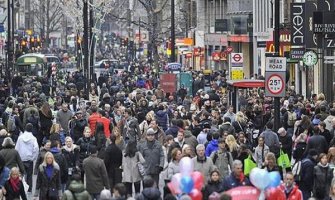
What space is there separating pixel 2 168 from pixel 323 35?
18198 mm

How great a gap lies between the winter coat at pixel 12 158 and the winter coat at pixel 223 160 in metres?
3.55

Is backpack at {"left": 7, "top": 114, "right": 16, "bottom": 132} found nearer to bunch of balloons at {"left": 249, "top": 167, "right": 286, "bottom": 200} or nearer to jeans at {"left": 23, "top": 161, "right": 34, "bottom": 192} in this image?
jeans at {"left": 23, "top": 161, "right": 34, "bottom": 192}

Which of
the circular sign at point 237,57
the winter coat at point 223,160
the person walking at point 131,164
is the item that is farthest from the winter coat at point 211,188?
the circular sign at point 237,57

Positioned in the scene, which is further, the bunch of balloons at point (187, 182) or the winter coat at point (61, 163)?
the winter coat at point (61, 163)

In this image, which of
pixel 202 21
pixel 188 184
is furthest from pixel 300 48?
pixel 202 21

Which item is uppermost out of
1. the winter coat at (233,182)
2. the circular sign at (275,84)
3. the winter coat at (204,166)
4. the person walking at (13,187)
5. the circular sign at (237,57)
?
the circular sign at (237,57)

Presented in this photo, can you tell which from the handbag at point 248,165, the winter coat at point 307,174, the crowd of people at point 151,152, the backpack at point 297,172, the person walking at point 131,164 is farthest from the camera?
the person walking at point 131,164

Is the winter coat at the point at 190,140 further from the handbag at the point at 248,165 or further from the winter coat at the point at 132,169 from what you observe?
the handbag at the point at 248,165

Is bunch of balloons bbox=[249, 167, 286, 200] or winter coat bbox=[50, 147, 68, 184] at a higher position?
bunch of balloons bbox=[249, 167, 286, 200]

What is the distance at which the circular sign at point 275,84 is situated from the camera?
29.2 meters

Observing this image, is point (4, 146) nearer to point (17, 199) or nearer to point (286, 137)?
point (17, 199)

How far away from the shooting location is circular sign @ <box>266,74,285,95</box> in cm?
2922

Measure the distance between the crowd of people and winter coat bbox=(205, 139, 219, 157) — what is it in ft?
0.06

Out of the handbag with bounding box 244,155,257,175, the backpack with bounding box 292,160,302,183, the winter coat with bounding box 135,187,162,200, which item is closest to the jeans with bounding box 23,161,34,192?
the handbag with bounding box 244,155,257,175
